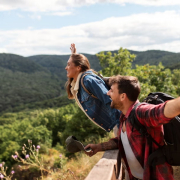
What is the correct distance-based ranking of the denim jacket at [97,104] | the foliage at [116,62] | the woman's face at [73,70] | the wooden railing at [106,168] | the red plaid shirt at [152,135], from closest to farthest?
the red plaid shirt at [152,135], the wooden railing at [106,168], the denim jacket at [97,104], the woman's face at [73,70], the foliage at [116,62]

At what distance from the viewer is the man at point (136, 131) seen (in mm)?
1578

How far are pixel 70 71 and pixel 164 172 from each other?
175 cm

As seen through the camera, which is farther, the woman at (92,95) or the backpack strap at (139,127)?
the woman at (92,95)

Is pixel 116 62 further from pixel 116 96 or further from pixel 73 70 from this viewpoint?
pixel 116 96

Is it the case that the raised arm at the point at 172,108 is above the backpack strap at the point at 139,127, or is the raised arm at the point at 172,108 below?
above

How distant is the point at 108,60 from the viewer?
19234 millimetres

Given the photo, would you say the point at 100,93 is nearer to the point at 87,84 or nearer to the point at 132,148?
the point at 87,84

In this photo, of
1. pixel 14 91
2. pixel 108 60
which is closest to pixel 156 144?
pixel 108 60

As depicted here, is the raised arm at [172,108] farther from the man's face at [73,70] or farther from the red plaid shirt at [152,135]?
the man's face at [73,70]

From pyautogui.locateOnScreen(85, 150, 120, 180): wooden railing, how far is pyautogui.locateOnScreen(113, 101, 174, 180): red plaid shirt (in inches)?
9.0

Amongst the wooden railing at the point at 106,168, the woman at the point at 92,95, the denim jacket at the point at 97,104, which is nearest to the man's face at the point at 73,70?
the woman at the point at 92,95

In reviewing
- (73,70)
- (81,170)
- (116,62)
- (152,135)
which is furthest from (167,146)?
(116,62)

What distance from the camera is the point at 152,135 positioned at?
1705 millimetres

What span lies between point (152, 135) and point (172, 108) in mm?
424
